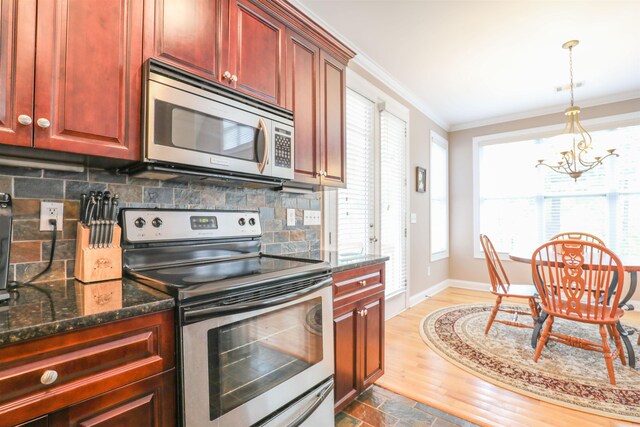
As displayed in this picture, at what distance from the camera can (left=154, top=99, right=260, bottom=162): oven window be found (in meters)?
1.29

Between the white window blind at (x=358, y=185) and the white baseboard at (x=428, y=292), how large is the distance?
140cm

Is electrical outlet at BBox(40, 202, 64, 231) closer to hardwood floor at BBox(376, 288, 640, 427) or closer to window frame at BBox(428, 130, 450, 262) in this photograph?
hardwood floor at BBox(376, 288, 640, 427)

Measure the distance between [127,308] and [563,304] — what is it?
2.94 metres

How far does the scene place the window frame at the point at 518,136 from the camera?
4.04m

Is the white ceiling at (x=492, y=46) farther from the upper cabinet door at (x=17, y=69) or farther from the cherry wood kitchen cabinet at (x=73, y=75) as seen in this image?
the upper cabinet door at (x=17, y=69)

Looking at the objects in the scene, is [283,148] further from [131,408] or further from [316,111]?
[131,408]

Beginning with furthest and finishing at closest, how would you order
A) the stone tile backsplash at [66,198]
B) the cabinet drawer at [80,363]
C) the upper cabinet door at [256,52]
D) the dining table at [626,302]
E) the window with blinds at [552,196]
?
1. the window with blinds at [552,196]
2. the dining table at [626,302]
3. the upper cabinet door at [256,52]
4. the stone tile backsplash at [66,198]
5. the cabinet drawer at [80,363]

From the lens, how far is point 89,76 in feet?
3.72

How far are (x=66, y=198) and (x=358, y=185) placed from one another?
2.25 m

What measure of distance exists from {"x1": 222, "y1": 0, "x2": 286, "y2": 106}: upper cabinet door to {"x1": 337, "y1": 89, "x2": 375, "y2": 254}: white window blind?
120cm

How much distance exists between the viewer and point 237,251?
185cm

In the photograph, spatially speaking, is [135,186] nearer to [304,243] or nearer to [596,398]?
[304,243]

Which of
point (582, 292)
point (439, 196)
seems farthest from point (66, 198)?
point (439, 196)

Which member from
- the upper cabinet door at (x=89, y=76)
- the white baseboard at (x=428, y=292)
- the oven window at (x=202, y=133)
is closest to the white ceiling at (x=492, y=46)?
the oven window at (x=202, y=133)
